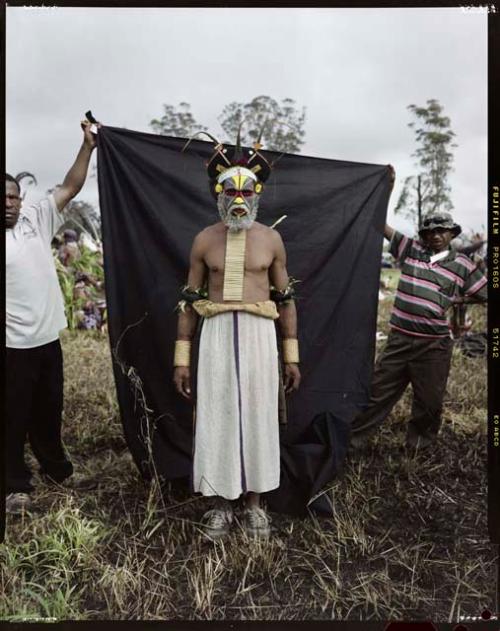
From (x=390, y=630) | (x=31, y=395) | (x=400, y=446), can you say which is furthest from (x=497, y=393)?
(x=31, y=395)

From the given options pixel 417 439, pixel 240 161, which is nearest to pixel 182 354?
pixel 240 161

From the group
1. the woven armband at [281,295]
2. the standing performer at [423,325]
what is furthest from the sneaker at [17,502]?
the standing performer at [423,325]

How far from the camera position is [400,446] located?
3.62 m

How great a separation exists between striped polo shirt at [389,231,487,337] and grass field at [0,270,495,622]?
86 centimetres

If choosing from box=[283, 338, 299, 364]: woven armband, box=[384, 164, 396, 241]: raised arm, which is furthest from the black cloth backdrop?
box=[283, 338, 299, 364]: woven armband

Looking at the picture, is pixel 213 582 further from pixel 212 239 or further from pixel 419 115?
pixel 419 115

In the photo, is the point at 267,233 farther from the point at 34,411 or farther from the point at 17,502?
the point at 17,502

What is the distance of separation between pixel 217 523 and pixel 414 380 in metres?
1.54

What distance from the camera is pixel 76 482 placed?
327 cm

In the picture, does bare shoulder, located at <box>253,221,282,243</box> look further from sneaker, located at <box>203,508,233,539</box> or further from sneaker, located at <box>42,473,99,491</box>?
sneaker, located at <box>42,473,99,491</box>

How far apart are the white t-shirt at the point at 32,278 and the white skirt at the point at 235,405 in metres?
0.83

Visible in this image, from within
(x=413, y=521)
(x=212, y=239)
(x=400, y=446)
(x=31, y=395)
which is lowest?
(x=413, y=521)

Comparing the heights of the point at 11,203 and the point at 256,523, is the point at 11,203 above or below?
above

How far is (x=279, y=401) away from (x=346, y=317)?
714 millimetres
